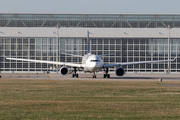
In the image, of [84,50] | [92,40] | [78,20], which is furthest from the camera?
[78,20]

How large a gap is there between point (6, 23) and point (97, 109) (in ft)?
276

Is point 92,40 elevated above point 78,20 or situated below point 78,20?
below

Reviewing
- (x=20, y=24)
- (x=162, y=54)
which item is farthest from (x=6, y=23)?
(x=162, y=54)

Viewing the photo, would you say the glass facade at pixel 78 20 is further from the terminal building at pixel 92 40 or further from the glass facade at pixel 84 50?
the glass facade at pixel 84 50

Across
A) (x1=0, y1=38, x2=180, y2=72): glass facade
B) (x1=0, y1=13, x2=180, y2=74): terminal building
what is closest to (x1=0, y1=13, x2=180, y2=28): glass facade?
(x1=0, y1=13, x2=180, y2=74): terminal building

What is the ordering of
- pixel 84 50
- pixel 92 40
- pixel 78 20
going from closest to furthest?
pixel 84 50 → pixel 92 40 → pixel 78 20

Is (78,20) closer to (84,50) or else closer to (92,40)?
(92,40)

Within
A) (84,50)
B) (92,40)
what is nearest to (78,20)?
(92,40)

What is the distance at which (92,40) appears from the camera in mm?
96562

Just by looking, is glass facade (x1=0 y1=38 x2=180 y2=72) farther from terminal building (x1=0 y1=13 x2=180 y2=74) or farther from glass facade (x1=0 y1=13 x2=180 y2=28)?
glass facade (x1=0 y1=13 x2=180 y2=28)

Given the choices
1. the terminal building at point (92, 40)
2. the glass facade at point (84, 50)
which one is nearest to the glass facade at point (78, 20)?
the terminal building at point (92, 40)

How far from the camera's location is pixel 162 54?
97.3 metres

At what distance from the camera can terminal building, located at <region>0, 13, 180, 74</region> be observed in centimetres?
9544

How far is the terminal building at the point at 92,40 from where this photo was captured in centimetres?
9544
